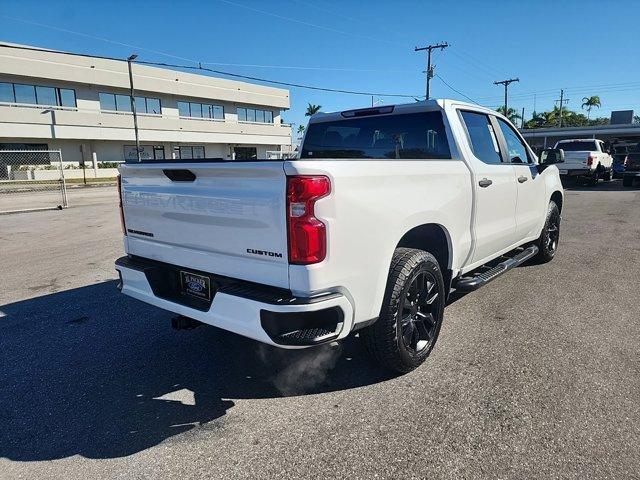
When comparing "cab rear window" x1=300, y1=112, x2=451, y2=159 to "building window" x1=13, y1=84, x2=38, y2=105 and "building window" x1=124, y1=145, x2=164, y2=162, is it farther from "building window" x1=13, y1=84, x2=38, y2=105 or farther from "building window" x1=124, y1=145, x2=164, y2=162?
"building window" x1=124, y1=145, x2=164, y2=162

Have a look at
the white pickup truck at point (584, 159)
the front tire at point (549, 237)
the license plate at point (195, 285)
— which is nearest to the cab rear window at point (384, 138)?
the license plate at point (195, 285)

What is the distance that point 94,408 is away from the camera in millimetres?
2949

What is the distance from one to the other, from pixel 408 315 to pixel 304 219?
4.21ft

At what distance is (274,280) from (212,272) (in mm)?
562

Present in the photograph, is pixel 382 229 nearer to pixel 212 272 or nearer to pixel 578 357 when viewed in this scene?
pixel 212 272

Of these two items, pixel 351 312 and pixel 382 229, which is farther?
pixel 382 229

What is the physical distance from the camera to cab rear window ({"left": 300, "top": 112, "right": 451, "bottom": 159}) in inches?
159

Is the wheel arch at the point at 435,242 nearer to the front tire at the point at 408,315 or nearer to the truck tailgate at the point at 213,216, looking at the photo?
the front tire at the point at 408,315

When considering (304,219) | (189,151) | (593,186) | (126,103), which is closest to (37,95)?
(126,103)

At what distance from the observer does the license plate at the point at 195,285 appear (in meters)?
2.96

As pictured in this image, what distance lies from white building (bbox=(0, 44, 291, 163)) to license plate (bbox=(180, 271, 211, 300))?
26.9 m

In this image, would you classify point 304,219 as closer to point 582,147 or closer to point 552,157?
point 552,157

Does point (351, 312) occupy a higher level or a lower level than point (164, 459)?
higher

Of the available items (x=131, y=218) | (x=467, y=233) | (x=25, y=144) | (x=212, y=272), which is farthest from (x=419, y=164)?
(x=25, y=144)
